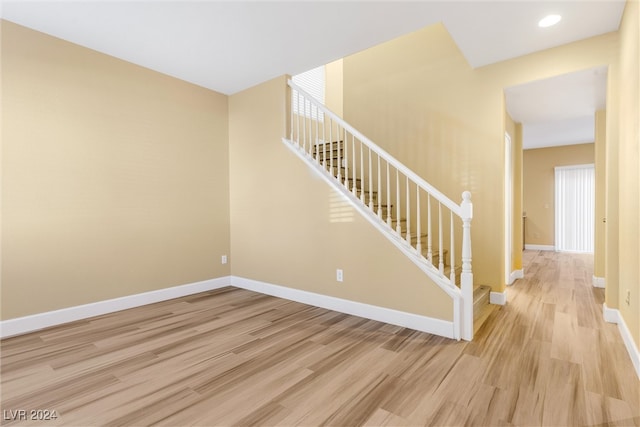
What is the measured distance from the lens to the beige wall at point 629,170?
6.78ft

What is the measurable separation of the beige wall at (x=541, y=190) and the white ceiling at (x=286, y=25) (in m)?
5.97

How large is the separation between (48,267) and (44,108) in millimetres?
1503

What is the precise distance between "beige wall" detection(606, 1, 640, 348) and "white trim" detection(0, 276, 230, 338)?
4305mm

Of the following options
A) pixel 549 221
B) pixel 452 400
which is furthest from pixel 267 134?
pixel 549 221

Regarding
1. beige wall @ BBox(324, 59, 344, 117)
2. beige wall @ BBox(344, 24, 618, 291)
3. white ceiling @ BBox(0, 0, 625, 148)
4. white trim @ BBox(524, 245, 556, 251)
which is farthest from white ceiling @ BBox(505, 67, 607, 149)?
white trim @ BBox(524, 245, 556, 251)

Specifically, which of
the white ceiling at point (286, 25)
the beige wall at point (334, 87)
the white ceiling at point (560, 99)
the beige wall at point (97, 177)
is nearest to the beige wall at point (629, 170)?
the white ceiling at point (286, 25)

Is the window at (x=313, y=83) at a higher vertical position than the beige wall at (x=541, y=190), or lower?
higher

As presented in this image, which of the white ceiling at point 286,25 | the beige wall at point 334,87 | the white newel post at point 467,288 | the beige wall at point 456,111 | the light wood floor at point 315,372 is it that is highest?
the beige wall at point 334,87

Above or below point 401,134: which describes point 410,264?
below

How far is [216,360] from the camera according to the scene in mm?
2230

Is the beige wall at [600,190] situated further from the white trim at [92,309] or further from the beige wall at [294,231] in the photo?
the white trim at [92,309]

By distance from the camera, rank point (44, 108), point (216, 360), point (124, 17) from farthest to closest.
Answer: point (44, 108) → point (124, 17) → point (216, 360)

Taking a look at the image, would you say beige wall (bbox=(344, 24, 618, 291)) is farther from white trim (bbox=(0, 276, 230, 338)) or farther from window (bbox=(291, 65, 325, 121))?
white trim (bbox=(0, 276, 230, 338))

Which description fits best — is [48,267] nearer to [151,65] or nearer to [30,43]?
[30,43]
